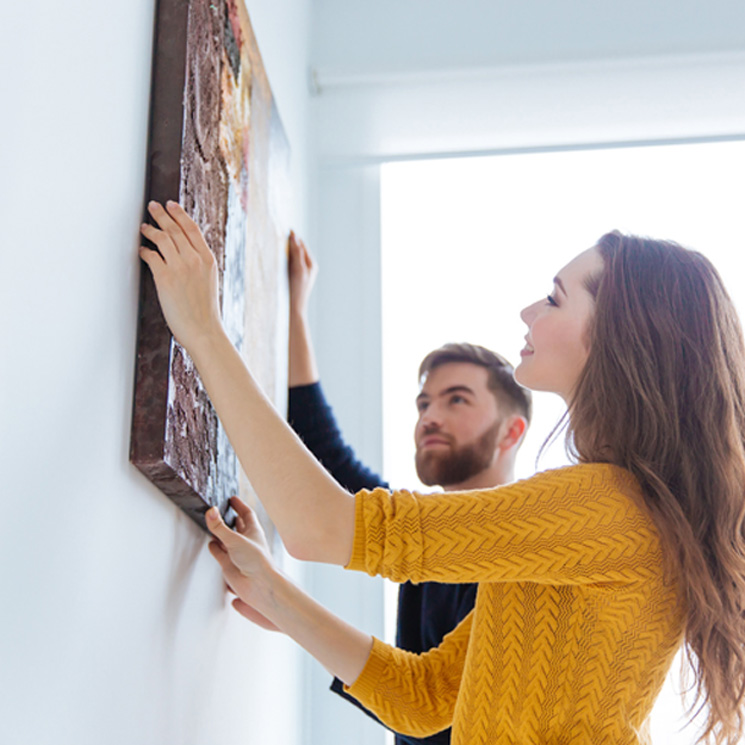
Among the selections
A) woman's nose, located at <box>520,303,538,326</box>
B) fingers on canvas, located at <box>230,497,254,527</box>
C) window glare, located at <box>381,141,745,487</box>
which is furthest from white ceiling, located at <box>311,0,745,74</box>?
fingers on canvas, located at <box>230,497,254,527</box>

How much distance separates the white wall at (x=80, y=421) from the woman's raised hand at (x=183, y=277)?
0.03 metres

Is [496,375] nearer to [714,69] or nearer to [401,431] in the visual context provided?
[401,431]

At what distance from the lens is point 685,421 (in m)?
1.14

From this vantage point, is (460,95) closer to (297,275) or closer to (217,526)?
(297,275)

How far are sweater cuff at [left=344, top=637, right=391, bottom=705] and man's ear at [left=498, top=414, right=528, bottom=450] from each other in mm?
808

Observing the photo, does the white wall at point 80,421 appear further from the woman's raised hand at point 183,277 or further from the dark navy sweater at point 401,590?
the dark navy sweater at point 401,590

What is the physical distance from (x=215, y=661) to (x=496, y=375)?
106 centimetres

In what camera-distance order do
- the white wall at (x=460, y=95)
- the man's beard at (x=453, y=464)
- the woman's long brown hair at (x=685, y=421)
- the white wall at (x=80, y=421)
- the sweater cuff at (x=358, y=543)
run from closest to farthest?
1. the white wall at (x=80, y=421)
2. the sweater cuff at (x=358, y=543)
3. the woman's long brown hair at (x=685, y=421)
4. the man's beard at (x=453, y=464)
5. the white wall at (x=460, y=95)

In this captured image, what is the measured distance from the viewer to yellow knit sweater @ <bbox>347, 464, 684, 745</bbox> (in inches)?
37.9

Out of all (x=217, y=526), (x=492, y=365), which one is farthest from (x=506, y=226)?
(x=217, y=526)

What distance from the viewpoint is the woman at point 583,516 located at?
960mm

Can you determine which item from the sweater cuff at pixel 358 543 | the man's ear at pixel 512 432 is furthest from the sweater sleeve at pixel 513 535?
the man's ear at pixel 512 432

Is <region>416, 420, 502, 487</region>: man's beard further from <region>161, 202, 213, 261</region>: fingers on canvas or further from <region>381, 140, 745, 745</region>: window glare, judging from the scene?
<region>161, 202, 213, 261</region>: fingers on canvas

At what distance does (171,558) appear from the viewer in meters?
1.08
